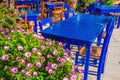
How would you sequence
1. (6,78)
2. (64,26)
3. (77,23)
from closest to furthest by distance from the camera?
1. (6,78)
2. (64,26)
3. (77,23)

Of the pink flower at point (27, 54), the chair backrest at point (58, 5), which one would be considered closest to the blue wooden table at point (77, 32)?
the pink flower at point (27, 54)

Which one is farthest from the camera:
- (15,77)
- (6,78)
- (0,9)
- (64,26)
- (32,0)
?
(32,0)

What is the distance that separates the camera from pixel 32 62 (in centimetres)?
226

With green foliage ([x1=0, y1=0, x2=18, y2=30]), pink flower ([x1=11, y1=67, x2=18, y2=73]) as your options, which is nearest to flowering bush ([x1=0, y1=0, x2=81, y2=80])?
pink flower ([x1=11, y1=67, x2=18, y2=73])

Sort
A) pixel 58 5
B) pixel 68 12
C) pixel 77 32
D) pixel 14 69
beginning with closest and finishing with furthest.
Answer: pixel 14 69 < pixel 77 32 < pixel 68 12 < pixel 58 5

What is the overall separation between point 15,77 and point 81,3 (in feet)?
27.0

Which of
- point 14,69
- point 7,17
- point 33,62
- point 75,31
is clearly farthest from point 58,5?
point 14,69

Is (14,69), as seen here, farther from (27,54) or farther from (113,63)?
(113,63)

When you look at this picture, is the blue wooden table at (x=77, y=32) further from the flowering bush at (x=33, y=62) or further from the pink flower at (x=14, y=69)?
the pink flower at (x=14, y=69)

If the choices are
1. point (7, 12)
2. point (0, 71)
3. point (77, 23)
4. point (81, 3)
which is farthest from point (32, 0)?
point (0, 71)

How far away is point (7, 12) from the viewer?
193 inches

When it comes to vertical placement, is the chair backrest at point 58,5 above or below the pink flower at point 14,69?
above

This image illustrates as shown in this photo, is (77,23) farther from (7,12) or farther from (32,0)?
(32,0)

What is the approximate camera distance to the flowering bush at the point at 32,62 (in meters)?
2.19
